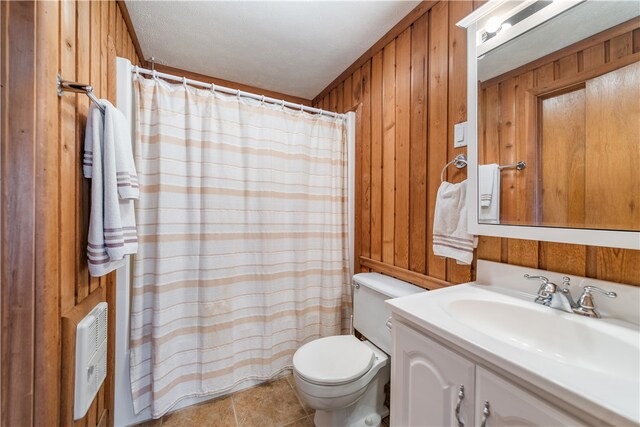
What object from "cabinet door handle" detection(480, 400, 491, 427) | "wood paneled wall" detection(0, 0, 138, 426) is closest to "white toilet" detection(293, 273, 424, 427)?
"cabinet door handle" detection(480, 400, 491, 427)

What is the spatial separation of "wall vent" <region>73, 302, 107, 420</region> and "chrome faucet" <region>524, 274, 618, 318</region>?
161cm

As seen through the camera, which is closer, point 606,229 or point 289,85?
point 606,229

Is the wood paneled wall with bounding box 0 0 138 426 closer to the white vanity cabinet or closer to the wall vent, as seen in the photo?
the wall vent

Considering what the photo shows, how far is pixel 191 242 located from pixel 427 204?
1.39m

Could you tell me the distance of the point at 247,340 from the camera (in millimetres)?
1699

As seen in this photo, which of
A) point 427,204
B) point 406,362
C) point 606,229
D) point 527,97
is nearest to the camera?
point 606,229

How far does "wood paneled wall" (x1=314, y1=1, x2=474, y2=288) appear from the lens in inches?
50.4

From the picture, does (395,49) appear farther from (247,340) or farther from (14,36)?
(247,340)

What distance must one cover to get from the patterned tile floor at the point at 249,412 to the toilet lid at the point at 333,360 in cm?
43

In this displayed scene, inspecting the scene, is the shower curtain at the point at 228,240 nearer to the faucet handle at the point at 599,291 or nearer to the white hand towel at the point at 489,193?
the white hand towel at the point at 489,193

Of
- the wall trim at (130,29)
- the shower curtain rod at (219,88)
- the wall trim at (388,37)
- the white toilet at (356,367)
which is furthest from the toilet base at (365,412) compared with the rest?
the wall trim at (130,29)

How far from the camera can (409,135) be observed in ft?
4.97

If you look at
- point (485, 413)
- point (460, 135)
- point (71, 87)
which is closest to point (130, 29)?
point (71, 87)

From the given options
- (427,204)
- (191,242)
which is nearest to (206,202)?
(191,242)
